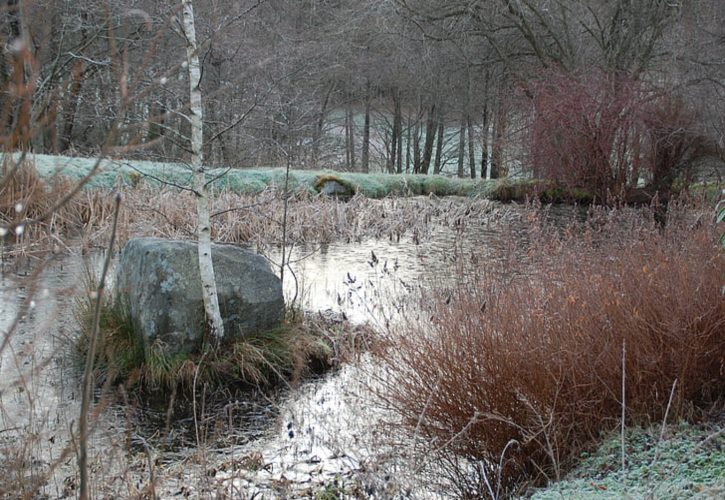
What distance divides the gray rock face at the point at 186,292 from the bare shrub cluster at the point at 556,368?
1.76 meters

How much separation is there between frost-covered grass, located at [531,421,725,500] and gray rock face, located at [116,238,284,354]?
9.02 ft

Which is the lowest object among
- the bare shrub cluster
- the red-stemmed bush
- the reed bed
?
the bare shrub cluster

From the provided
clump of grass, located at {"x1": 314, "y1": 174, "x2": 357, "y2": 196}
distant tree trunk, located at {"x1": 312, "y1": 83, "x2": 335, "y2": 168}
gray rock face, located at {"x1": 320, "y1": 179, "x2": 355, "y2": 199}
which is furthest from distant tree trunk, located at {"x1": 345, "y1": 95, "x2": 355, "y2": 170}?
gray rock face, located at {"x1": 320, "y1": 179, "x2": 355, "y2": 199}

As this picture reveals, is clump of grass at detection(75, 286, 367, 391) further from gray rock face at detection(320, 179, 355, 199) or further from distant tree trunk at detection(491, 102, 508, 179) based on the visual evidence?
distant tree trunk at detection(491, 102, 508, 179)

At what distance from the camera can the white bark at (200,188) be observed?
4.48 m

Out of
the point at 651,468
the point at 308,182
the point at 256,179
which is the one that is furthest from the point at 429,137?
the point at 651,468

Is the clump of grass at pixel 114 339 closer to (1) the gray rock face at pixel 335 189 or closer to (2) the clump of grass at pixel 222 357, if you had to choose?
(2) the clump of grass at pixel 222 357

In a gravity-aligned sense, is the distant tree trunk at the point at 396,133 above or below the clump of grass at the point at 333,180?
above

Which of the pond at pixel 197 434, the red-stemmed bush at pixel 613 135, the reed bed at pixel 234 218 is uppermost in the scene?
the red-stemmed bush at pixel 613 135

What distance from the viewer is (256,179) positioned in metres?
13.2

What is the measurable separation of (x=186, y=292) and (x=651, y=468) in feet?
10.8

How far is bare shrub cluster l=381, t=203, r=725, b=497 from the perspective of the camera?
3.42m

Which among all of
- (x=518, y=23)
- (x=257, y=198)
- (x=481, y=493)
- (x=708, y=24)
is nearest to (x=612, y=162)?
(x=708, y=24)

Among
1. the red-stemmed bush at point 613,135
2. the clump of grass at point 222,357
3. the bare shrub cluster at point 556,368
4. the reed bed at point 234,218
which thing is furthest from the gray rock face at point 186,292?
the red-stemmed bush at point 613,135
